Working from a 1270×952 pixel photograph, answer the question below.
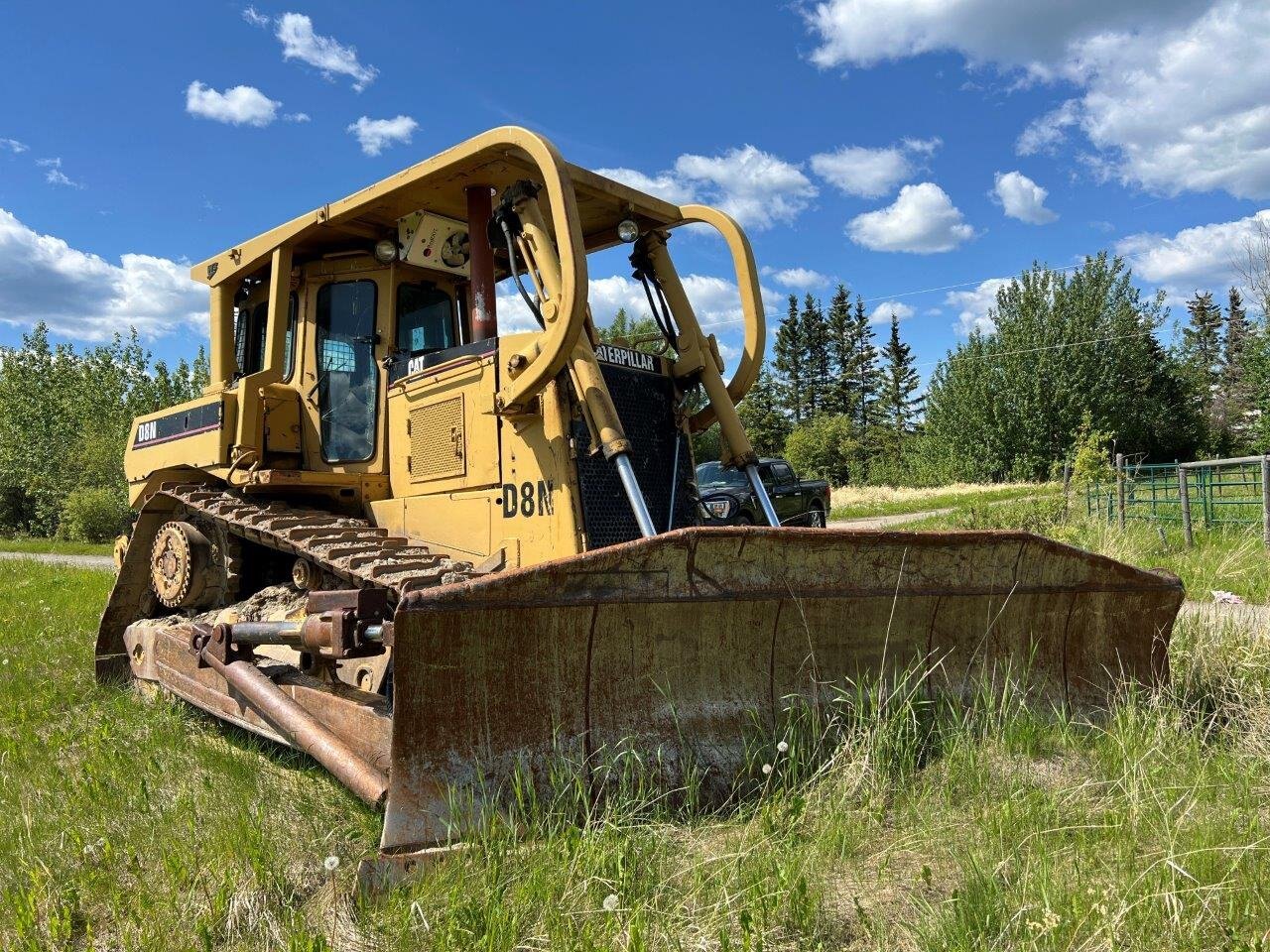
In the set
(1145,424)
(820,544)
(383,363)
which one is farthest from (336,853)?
(1145,424)

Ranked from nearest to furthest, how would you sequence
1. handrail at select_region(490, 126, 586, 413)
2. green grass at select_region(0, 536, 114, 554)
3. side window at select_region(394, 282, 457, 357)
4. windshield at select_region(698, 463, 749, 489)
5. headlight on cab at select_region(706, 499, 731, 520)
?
handrail at select_region(490, 126, 586, 413) → side window at select_region(394, 282, 457, 357) → headlight on cab at select_region(706, 499, 731, 520) → windshield at select_region(698, 463, 749, 489) → green grass at select_region(0, 536, 114, 554)

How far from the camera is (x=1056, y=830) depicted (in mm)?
2893

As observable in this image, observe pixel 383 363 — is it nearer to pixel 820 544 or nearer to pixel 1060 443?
pixel 820 544

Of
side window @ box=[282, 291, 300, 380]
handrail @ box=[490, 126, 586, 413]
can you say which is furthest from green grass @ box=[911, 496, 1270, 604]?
side window @ box=[282, 291, 300, 380]

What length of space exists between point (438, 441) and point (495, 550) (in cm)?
90

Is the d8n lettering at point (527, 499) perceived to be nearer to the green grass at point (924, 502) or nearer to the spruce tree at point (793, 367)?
the green grass at point (924, 502)

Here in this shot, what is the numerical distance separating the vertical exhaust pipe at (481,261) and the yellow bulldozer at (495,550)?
0.7 inches

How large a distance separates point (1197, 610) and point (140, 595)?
24.0ft

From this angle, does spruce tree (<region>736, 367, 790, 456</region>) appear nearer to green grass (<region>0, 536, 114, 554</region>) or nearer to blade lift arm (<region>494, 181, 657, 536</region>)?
green grass (<region>0, 536, 114, 554</region>)

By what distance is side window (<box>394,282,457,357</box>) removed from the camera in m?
6.17

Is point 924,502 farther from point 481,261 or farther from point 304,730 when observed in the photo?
point 304,730

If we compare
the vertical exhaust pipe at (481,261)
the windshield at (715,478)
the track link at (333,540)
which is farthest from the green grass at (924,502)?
the track link at (333,540)

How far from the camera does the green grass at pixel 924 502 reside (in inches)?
1185

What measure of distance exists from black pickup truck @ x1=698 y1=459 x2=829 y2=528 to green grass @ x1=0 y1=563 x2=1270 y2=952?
36.3 ft
